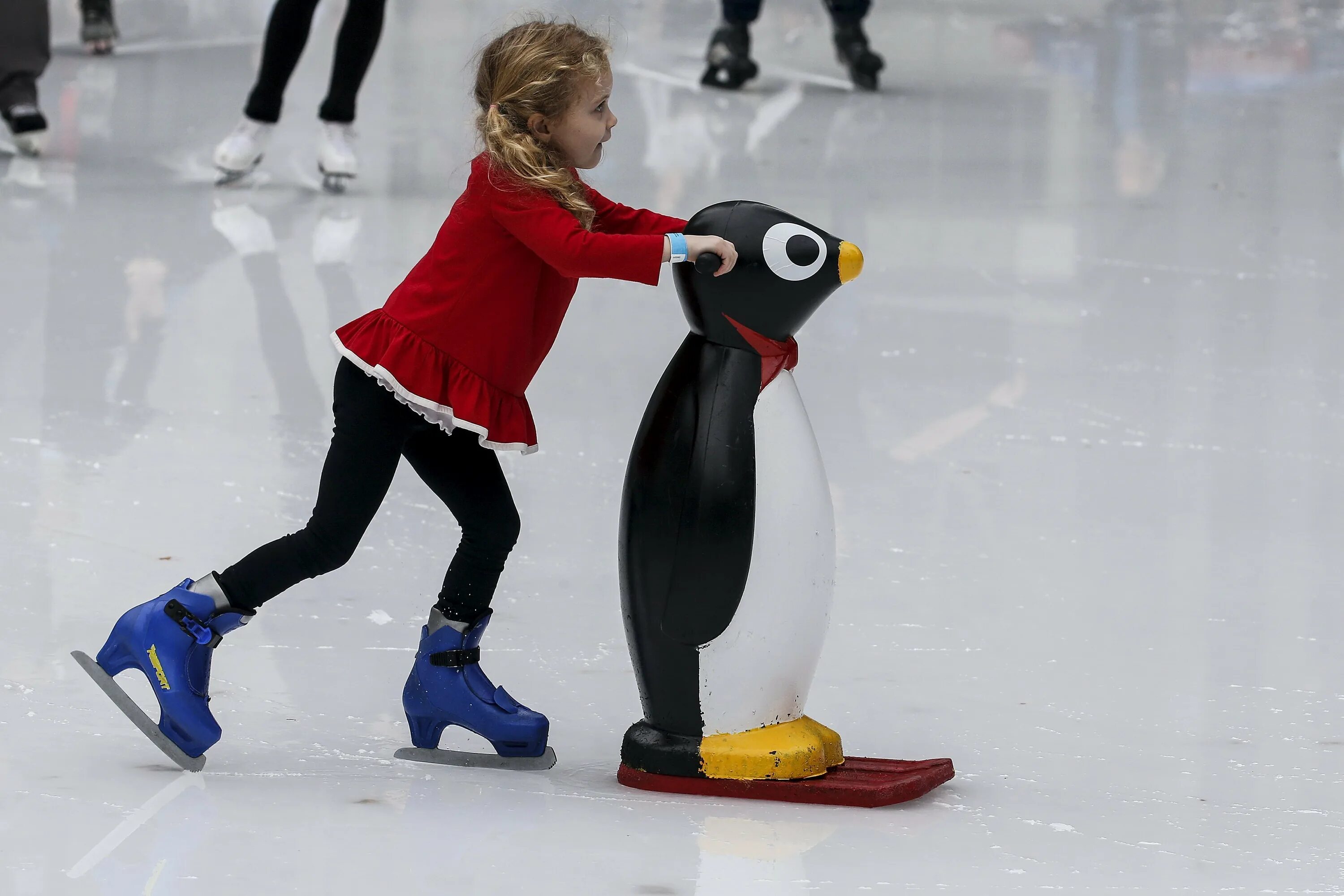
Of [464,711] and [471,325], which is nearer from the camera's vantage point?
[471,325]

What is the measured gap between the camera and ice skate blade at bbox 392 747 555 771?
2.25 meters

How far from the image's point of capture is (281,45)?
210 inches

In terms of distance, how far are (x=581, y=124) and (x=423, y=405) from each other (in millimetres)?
389

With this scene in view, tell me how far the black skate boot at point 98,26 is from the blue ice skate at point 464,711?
605 cm

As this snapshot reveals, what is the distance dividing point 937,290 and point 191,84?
372 cm

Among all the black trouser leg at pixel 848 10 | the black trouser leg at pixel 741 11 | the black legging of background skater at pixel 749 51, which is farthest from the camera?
the black legging of background skater at pixel 749 51

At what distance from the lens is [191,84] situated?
7.19 metres

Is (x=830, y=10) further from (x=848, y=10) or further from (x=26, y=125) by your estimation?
(x=26, y=125)

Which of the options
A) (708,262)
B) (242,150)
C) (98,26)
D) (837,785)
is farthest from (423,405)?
(98,26)

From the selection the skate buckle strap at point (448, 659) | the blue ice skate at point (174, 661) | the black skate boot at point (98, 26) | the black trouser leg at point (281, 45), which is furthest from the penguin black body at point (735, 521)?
the black skate boot at point (98, 26)

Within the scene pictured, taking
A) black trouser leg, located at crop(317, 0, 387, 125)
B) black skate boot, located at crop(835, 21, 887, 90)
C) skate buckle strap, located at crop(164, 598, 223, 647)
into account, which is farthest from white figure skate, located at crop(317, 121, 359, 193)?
skate buckle strap, located at crop(164, 598, 223, 647)

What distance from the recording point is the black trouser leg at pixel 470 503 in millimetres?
2242

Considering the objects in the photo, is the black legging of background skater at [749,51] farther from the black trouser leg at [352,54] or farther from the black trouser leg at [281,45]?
the black trouser leg at [281,45]

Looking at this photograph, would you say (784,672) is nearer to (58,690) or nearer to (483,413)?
(483,413)
